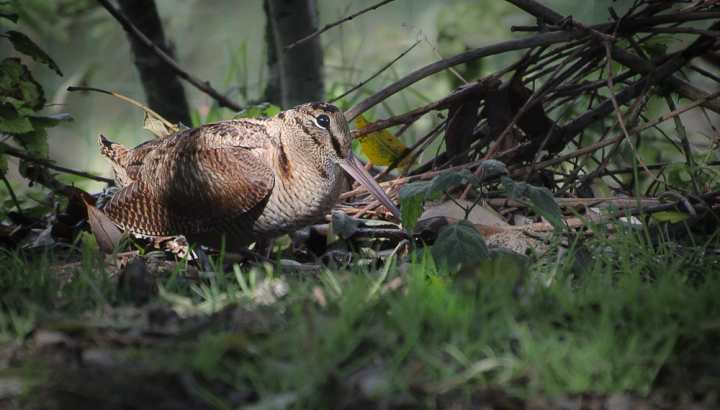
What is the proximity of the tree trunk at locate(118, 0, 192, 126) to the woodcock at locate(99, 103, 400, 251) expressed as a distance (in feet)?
6.07

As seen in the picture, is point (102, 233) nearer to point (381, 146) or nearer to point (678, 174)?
point (381, 146)

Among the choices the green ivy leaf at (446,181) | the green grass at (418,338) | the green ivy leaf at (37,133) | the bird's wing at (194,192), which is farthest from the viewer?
the green ivy leaf at (37,133)

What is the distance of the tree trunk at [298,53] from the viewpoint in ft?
13.4

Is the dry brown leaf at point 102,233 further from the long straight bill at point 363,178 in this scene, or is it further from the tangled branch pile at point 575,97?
the tangled branch pile at point 575,97

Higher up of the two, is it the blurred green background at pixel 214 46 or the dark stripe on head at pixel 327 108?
the blurred green background at pixel 214 46

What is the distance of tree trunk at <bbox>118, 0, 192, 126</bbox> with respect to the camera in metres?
4.60

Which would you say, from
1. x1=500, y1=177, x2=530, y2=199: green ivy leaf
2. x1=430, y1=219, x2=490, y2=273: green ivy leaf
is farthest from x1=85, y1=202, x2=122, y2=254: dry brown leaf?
x1=500, y1=177, x2=530, y2=199: green ivy leaf

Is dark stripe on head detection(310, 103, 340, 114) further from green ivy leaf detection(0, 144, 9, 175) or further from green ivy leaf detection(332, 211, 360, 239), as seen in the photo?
green ivy leaf detection(0, 144, 9, 175)

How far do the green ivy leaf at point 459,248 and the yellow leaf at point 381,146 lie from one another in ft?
4.37


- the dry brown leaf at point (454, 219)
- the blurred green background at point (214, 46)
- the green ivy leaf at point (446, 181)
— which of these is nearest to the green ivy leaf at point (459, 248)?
the green ivy leaf at point (446, 181)

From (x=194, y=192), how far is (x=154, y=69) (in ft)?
7.37

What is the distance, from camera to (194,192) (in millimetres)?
2891

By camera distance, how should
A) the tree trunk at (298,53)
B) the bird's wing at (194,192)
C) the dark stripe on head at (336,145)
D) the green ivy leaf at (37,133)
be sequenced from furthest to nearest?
the tree trunk at (298,53) < the green ivy leaf at (37,133) < the dark stripe on head at (336,145) < the bird's wing at (194,192)

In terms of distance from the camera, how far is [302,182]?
9.25 feet
